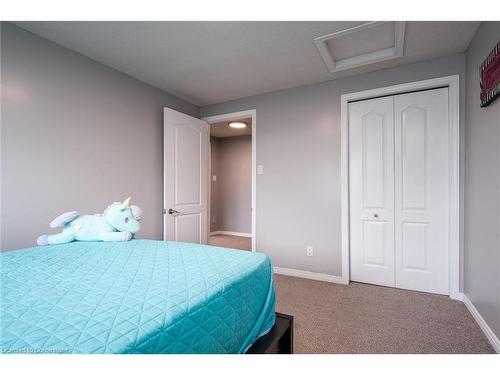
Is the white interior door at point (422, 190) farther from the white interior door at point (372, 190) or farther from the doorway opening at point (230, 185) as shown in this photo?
the doorway opening at point (230, 185)

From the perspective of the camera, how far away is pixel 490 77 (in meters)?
1.72

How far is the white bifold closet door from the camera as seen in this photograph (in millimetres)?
2527

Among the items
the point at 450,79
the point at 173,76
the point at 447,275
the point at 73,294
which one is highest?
the point at 173,76

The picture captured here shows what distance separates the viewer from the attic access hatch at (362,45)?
2051mm

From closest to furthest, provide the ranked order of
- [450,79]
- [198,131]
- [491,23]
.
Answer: [491,23] < [450,79] < [198,131]

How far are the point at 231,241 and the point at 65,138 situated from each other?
370 centimetres

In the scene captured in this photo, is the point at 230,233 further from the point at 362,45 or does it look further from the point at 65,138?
the point at 362,45

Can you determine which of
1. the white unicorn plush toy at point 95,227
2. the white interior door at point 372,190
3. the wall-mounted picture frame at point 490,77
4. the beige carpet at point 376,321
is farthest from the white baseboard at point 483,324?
the white unicorn plush toy at point 95,227

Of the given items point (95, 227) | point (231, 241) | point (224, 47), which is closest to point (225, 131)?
point (231, 241)

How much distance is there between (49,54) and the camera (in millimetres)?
2127

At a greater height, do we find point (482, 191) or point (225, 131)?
point (225, 131)

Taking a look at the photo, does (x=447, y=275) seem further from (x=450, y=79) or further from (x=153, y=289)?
(x=153, y=289)

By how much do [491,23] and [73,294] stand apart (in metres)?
2.87
